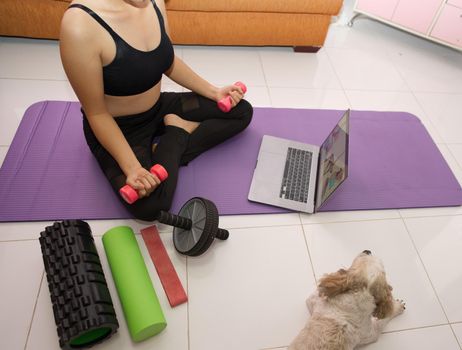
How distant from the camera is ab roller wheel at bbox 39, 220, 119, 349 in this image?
90 cm

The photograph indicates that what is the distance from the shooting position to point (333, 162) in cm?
127

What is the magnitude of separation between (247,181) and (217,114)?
1.09 ft

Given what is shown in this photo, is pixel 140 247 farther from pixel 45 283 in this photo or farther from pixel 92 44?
pixel 92 44

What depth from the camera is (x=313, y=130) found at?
5.53 feet

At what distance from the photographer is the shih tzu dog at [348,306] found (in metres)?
0.89

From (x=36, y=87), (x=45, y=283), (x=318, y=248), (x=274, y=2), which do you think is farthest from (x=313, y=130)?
(x=36, y=87)

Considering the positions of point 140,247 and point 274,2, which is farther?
point 274,2

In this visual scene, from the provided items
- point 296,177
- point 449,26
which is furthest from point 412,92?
point 296,177

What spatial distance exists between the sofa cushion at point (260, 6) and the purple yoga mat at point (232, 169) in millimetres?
653

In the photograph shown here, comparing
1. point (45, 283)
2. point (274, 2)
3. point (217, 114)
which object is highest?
point (274, 2)

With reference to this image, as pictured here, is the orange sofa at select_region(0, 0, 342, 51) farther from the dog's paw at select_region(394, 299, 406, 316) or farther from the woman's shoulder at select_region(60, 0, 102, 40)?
the dog's paw at select_region(394, 299, 406, 316)

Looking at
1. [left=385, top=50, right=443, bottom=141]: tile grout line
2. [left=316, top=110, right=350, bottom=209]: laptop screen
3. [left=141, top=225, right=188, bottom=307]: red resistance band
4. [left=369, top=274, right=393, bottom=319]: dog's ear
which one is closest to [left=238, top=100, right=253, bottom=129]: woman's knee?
[left=316, top=110, right=350, bottom=209]: laptop screen

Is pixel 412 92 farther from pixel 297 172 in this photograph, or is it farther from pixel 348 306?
pixel 348 306

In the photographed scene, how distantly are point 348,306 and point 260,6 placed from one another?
5.58ft
